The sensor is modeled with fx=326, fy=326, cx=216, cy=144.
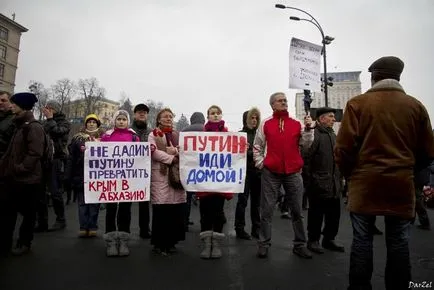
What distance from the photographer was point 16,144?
169 inches

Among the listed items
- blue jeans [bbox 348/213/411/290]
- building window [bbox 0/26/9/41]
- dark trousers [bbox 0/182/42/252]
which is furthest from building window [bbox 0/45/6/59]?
blue jeans [bbox 348/213/411/290]

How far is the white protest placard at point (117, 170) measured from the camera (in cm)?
448

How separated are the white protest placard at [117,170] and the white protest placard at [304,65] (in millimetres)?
2965

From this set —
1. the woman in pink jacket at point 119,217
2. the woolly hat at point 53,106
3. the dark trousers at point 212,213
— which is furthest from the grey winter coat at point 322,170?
the woolly hat at point 53,106

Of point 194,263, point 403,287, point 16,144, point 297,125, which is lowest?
point 194,263

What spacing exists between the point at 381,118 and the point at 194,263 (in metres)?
2.65

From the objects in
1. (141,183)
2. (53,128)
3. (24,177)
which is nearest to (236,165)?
(141,183)

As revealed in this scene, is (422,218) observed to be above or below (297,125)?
below

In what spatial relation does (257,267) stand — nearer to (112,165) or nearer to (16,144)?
(112,165)

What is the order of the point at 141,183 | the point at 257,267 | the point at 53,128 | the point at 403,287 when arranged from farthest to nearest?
1. the point at 53,128
2. the point at 141,183
3. the point at 257,267
4. the point at 403,287

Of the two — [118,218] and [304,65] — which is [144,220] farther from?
[304,65]

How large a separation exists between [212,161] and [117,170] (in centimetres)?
134

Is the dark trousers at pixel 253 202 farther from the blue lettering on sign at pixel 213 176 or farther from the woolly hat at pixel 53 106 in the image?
the woolly hat at pixel 53 106

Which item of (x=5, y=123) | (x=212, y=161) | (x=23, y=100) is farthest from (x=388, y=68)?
(x=5, y=123)
